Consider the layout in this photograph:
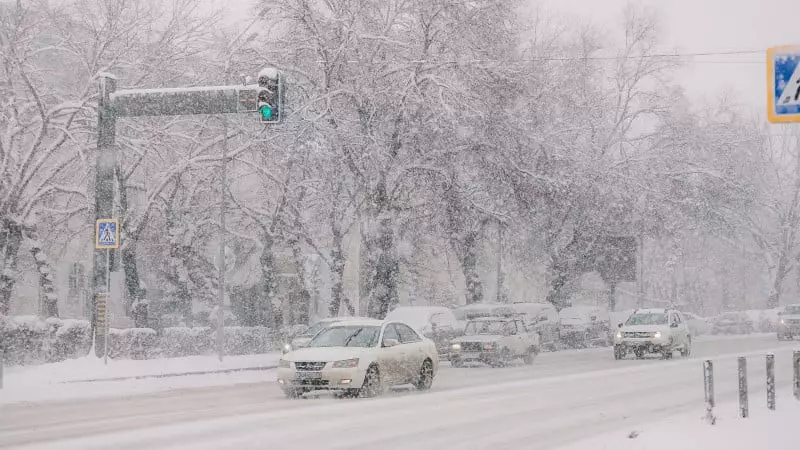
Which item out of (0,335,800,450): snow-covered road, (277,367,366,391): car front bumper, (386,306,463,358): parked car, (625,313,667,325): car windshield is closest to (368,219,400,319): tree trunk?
(386,306,463,358): parked car

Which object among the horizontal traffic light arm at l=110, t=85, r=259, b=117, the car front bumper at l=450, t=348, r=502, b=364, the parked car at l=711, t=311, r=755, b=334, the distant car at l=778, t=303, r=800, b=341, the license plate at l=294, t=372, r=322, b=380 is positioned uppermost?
the horizontal traffic light arm at l=110, t=85, r=259, b=117

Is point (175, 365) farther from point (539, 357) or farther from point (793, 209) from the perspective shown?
point (793, 209)

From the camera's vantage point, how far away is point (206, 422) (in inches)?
602

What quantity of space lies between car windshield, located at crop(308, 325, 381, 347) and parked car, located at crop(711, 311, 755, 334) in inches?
2037

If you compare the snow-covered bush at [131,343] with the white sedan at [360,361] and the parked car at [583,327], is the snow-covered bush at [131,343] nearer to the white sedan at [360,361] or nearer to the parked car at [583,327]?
the white sedan at [360,361]

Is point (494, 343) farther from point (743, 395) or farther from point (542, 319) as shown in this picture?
point (743, 395)

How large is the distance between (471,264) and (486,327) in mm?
15539

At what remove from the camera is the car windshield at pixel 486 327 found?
32375 mm

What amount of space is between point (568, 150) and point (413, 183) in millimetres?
8843

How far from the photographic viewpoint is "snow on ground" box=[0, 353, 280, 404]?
847 inches

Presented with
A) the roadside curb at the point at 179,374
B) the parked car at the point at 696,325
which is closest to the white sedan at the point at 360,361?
the roadside curb at the point at 179,374

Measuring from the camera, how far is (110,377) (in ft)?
80.2

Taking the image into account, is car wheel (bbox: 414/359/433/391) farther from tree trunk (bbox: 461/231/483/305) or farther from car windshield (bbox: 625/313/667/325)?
tree trunk (bbox: 461/231/483/305)

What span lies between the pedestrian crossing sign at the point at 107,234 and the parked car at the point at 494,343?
429 inches
